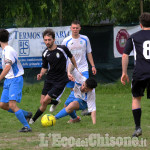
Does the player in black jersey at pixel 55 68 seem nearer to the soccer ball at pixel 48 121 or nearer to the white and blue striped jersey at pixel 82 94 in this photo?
the white and blue striped jersey at pixel 82 94

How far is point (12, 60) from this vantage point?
8844 mm

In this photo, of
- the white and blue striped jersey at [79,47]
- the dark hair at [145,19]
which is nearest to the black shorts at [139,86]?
the dark hair at [145,19]

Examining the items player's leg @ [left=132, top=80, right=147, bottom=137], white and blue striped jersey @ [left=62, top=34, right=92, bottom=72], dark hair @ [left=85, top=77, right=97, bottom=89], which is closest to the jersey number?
player's leg @ [left=132, top=80, right=147, bottom=137]

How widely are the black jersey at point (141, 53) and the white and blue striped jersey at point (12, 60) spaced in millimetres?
2209

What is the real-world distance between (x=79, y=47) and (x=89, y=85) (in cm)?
208

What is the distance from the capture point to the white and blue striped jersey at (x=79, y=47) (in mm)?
11695

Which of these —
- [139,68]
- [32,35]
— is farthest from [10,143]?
[32,35]

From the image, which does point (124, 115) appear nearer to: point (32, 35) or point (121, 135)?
point (121, 135)

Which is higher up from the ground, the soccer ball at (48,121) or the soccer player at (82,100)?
the soccer player at (82,100)

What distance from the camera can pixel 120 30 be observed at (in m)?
17.7

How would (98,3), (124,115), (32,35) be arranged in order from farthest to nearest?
1. (98,3)
2. (32,35)
3. (124,115)

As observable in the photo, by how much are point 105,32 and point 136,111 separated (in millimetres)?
9979

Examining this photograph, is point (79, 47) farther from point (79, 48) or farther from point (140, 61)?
point (140, 61)

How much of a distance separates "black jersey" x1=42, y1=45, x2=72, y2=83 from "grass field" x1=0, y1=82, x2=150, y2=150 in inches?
39.5
